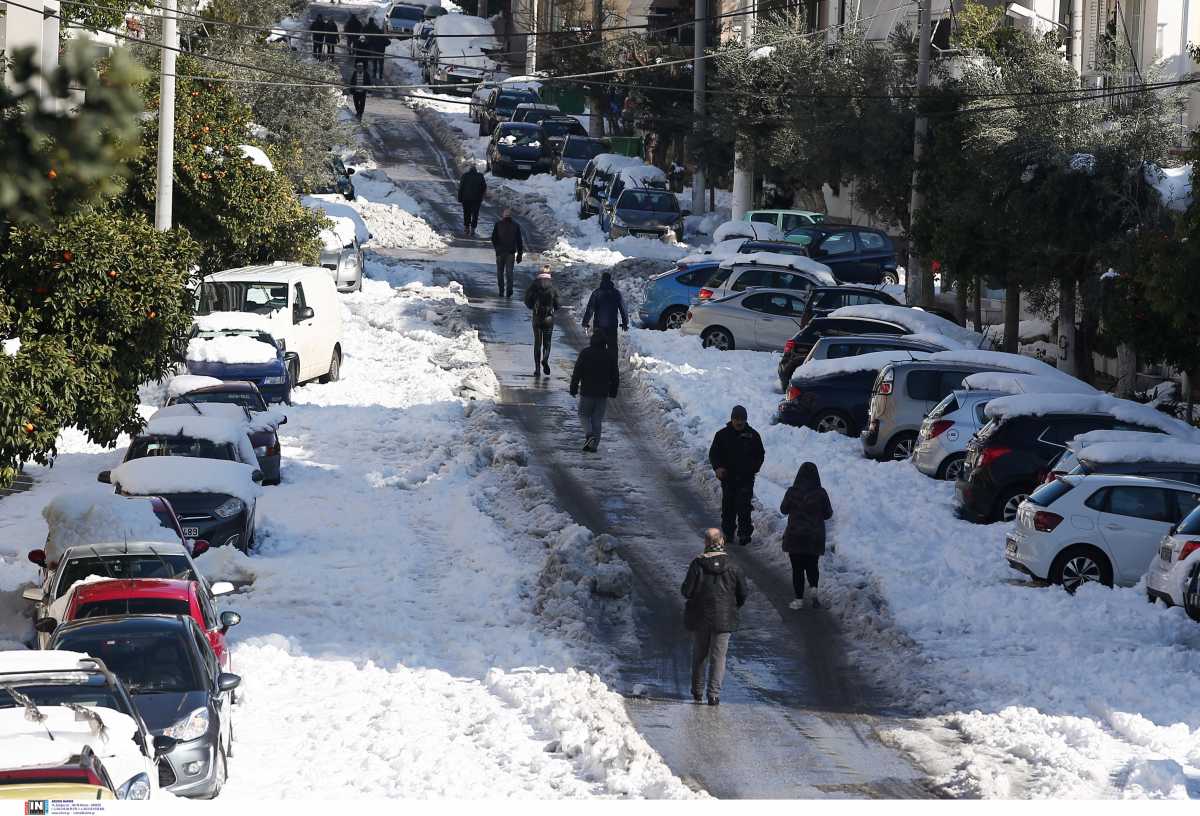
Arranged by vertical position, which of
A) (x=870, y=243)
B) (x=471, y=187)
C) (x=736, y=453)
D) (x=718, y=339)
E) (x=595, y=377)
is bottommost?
(x=736, y=453)

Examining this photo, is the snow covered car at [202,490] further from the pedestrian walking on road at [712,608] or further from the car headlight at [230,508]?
the pedestrian walking on road at [712,608]

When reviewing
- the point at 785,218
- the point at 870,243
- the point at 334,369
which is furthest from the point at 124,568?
the point at 785,218

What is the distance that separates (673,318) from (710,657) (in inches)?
806

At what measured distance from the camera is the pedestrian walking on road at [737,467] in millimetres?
18891

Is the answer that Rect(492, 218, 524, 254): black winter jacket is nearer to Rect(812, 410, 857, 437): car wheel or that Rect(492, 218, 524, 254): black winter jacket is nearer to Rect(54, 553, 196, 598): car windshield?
Rect(812, 410, 857, 437): car wheel

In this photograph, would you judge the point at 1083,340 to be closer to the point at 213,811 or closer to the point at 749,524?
the point at 749,524

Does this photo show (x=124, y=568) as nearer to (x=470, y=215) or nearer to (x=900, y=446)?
(x=900, y=446)

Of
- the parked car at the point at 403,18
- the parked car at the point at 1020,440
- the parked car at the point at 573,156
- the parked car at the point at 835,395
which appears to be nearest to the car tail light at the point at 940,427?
the parked car at the point at 1020,440

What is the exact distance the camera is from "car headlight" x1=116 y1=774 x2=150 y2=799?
9.23 metres

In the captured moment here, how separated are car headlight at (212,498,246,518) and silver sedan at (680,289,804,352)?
14040 millimetres

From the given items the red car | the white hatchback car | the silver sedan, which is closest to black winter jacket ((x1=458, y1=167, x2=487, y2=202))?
the silver sedan

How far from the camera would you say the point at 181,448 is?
805 inches

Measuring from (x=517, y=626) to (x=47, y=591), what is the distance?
4.49m

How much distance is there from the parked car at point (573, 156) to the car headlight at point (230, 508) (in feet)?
125
